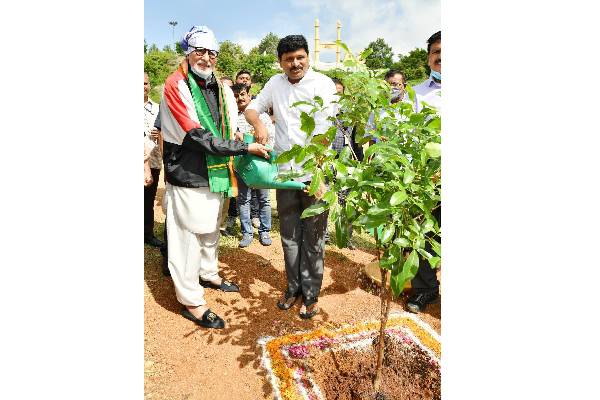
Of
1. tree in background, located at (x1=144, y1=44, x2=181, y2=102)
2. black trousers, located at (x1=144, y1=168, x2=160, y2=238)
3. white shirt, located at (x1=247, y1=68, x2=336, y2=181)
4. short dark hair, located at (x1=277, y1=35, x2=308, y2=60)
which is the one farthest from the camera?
tree in background, located at (x1=144, y1=44, x2=181, y2=102)

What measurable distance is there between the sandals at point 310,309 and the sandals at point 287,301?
140 millimetres

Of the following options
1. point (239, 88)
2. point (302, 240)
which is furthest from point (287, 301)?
point (239, 88)

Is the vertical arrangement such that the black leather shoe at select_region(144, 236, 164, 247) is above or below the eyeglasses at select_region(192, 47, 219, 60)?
below

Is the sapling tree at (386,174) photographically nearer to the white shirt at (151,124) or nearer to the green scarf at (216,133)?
the green scarf at (216,133)

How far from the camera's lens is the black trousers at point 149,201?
441cm

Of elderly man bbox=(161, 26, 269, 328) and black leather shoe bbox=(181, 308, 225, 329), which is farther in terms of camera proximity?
black leather shoe bbox=(181, 308, 225, 329)

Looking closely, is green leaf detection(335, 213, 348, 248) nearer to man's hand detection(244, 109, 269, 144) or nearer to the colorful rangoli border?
the colorful rangoli border

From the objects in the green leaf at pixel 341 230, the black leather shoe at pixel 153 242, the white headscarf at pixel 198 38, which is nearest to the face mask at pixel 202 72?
the white headscarf at pixel 198 38

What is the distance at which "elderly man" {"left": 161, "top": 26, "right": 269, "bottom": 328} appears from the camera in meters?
2.71

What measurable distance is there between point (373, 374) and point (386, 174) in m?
1.63

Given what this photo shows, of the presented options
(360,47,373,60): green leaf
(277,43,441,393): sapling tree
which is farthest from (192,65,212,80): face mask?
(360,47,373,60): green leaf

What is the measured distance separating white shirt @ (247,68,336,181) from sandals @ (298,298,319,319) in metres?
1.16

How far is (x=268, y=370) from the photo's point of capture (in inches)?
102

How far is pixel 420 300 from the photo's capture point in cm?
348
